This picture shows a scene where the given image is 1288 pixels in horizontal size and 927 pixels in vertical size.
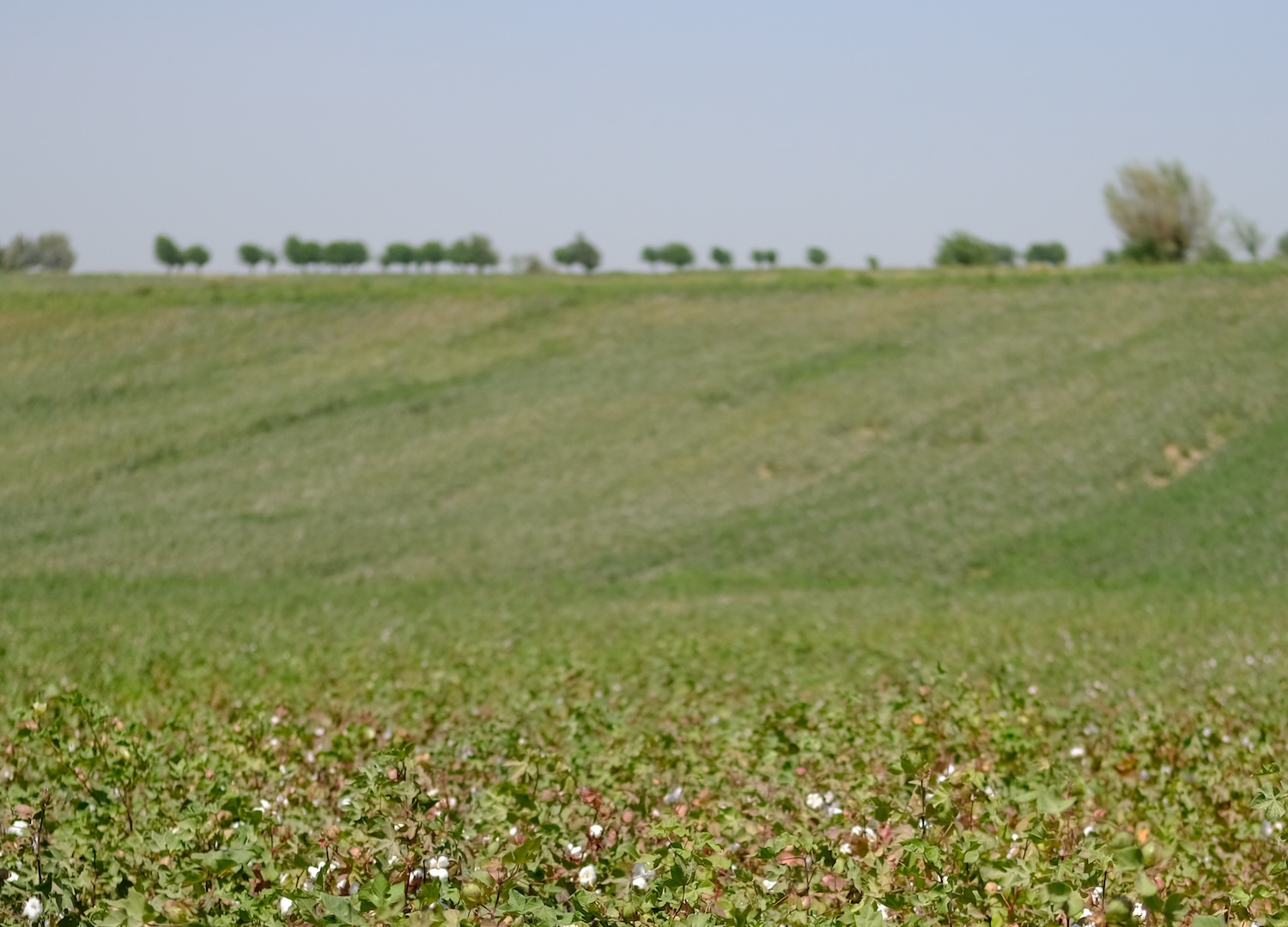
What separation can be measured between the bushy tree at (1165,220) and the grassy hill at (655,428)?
29.2ft

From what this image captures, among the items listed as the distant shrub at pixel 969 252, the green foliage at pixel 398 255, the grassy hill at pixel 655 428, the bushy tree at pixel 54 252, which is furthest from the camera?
the bushy tree at pixel 54 252

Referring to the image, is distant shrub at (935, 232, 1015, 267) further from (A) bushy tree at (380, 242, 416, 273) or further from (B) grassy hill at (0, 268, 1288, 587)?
(A) bushy tree at (380, 242, 416, 273)

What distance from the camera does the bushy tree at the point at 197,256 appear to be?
7494 cm

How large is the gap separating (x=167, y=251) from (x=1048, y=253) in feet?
152

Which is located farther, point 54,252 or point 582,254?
point 54,252

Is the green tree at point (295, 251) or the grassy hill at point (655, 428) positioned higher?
the green tree at point (295, 251)

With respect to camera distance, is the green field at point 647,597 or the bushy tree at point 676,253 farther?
the bushy tree at point 676,253

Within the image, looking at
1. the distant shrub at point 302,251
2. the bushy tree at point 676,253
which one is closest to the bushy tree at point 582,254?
the bushy tree at point 676,253

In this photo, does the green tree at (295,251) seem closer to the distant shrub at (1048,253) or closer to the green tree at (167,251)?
the green tree at (167,251)

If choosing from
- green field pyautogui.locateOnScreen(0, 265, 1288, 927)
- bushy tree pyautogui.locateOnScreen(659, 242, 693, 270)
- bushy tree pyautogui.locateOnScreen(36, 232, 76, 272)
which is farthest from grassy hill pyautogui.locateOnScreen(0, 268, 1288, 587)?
bushy tree pyautogui.locateOnScreen(36, 232, 76, 272)

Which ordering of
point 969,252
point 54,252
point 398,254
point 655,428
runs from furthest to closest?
point 54,252
point 398,254
point 969,252
point 655,428

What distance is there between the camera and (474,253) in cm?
6994

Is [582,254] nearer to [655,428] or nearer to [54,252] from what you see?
[655,428]

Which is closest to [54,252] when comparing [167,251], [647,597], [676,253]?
[167,251]
